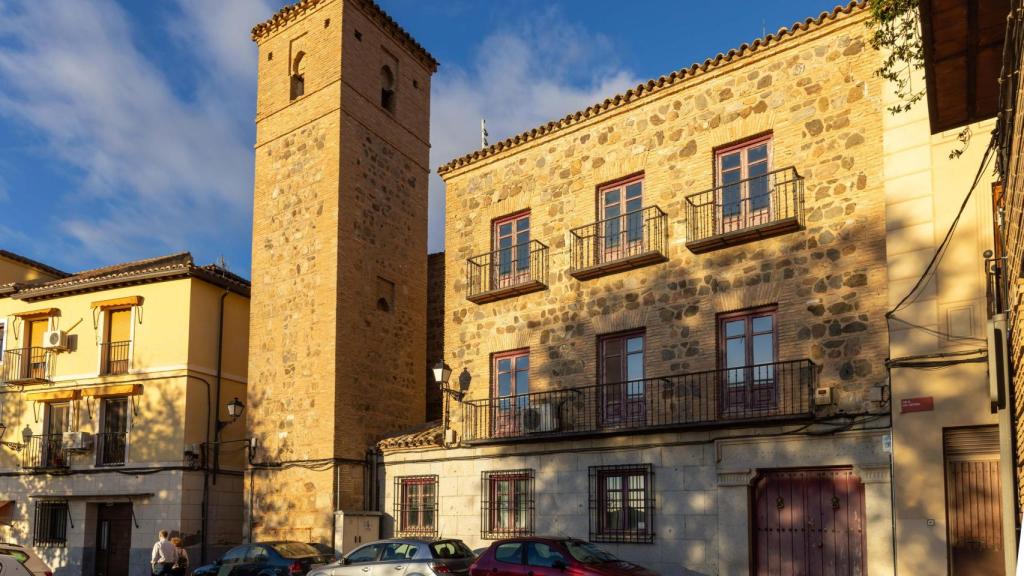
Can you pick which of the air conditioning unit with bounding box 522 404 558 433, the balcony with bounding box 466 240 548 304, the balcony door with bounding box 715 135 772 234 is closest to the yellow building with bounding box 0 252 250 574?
the balcony with bounding box 466 240 548 304

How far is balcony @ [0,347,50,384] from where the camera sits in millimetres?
26297

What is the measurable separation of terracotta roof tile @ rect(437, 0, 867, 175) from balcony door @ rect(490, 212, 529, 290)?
1522 mm

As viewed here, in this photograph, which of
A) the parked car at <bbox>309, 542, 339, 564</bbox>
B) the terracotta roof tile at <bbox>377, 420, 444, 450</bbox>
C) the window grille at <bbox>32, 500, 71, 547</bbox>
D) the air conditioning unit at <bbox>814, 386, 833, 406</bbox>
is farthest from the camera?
the window grille at <bbox>32, 500, 71, 547</bbox>

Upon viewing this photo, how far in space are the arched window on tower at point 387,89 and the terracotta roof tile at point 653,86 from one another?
430cm

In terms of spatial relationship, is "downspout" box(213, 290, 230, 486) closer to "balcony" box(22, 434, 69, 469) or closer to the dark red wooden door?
"balcony" box(22, 434, 69, 469)

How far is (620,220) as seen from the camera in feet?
58.2

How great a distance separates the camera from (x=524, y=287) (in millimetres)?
18672

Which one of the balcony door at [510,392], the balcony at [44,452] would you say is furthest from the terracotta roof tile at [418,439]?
the balcony at [44,452]

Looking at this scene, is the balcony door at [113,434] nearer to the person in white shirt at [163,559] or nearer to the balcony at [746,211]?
the person in white shirt at [163,559]

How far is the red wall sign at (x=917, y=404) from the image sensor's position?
43.0ft

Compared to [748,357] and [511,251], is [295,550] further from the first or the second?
[748,357]

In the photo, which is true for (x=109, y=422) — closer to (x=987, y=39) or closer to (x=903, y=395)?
(x=903, y=395)

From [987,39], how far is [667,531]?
1009 centimetres

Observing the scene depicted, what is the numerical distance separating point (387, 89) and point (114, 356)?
10105mm
